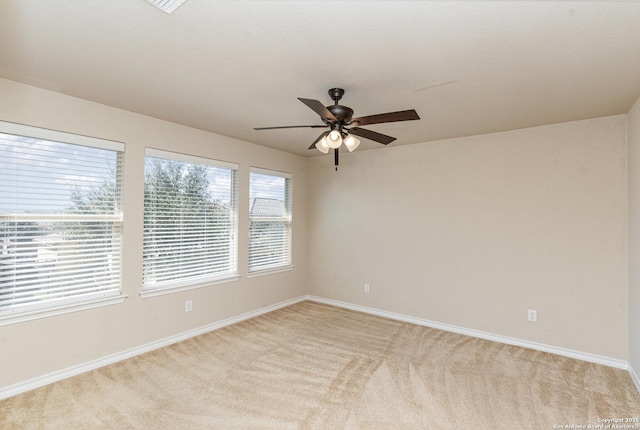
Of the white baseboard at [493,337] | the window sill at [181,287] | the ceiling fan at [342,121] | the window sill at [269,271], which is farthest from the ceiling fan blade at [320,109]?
the white baseboard at [493,337]

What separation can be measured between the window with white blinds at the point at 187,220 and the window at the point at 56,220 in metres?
0.35

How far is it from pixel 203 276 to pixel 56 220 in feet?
5.40

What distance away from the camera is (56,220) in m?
2.73

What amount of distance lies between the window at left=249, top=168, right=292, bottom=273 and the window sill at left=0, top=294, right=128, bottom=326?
1829 mm

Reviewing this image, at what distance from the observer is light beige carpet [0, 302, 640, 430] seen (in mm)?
2195

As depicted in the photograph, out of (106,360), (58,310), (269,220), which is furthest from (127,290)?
(269,220)

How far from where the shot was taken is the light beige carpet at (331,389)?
220 centimetres

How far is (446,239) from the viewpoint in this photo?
409 cm

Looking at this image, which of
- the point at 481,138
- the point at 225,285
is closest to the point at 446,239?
the point at 481,138

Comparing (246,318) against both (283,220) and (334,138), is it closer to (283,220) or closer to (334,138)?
(283,220)

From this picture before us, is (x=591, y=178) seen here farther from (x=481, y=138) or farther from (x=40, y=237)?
(x=40, y=237)

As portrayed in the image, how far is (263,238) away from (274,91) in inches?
103

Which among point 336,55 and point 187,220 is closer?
point 336,55

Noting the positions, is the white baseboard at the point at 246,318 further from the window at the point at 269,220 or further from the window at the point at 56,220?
the window at the point at 269,220
